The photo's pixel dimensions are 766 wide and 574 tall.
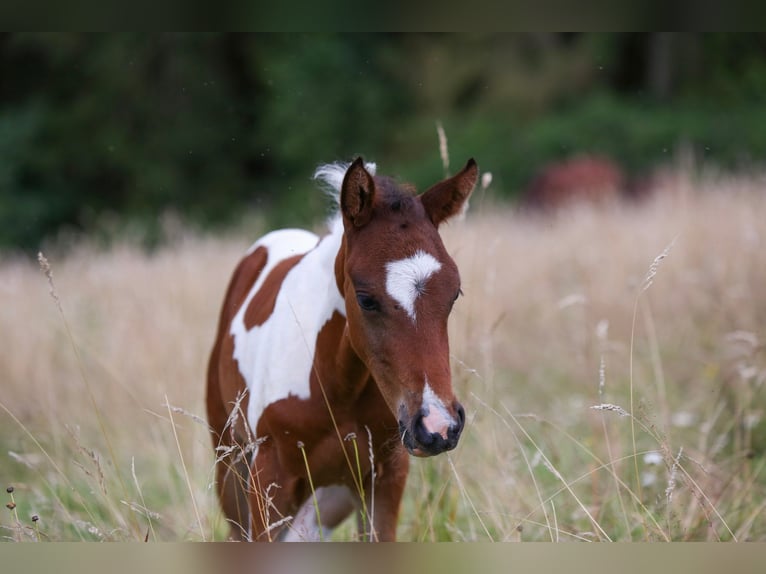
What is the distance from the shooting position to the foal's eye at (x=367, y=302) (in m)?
2.47

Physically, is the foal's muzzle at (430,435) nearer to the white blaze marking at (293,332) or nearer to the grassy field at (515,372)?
the white blaze marking at (293,332)

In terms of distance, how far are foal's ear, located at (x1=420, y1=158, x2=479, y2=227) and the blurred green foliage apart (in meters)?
14.4

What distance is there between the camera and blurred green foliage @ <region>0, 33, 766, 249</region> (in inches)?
696

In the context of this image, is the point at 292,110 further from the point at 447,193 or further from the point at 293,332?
the point at 447,193

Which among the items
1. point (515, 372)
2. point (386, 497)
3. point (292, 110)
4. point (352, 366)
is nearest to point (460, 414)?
point (352, 366)

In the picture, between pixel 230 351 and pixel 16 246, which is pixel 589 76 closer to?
pixel 16 246

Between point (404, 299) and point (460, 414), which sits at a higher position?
point (404, 299)

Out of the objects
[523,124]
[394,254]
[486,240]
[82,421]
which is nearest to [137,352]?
[82,421]

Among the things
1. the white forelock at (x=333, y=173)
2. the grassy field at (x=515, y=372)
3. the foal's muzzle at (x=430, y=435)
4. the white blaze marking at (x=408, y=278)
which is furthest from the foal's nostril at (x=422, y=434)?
the grassy field at (x=515, y=372)

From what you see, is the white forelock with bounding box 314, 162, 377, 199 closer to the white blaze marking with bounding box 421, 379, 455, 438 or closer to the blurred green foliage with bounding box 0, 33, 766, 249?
the white blaze marking with bounding box 421, 379, 455, 438

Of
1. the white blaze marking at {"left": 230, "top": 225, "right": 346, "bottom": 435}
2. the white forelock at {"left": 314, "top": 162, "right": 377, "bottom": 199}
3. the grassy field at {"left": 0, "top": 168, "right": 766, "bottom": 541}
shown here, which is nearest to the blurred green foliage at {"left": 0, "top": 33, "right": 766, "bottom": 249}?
the grassy field at {"left": 0, "top": 168, "right": 766, "bottom": 541}

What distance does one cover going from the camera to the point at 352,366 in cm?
279

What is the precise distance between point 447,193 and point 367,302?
0.48 m

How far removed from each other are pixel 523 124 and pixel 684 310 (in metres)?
13.2
